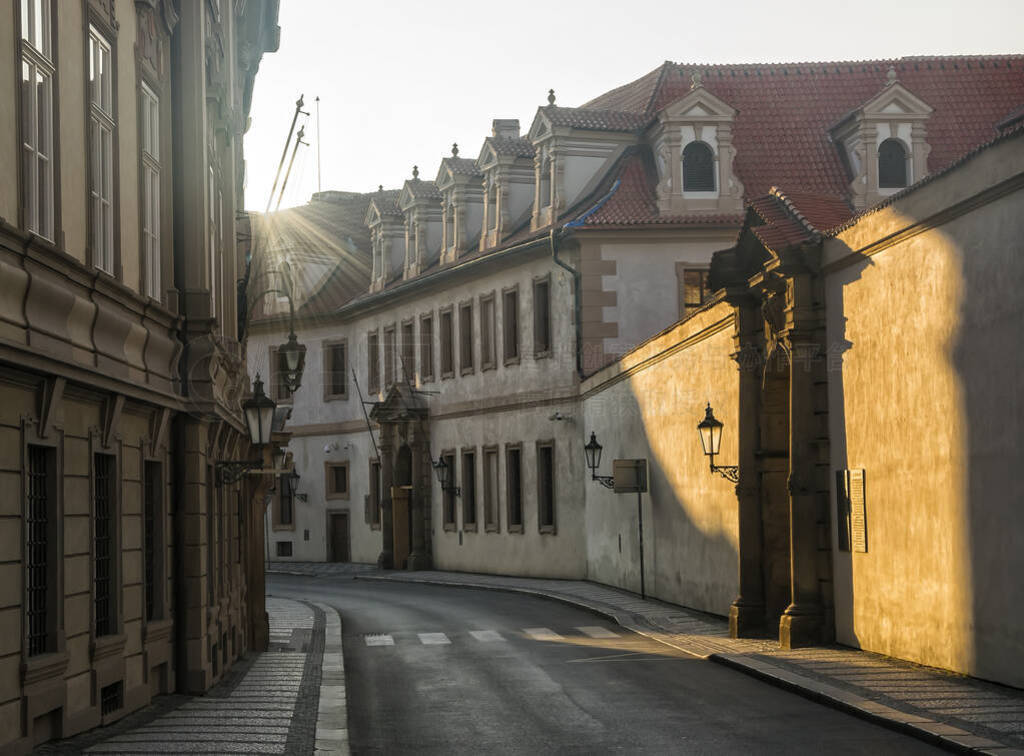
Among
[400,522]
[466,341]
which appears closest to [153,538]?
[466,341]

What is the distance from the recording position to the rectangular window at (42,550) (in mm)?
11320

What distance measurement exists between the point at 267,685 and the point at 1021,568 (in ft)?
26.0

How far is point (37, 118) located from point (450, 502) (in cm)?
3539

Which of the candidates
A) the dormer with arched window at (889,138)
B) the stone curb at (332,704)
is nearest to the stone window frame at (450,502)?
the dormer with arched window at (889,138)

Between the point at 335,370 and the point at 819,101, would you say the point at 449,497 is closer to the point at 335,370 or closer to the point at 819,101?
the point at 335,370

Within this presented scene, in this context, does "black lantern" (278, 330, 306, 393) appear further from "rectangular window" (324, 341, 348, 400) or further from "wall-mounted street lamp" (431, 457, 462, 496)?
"rectangular window" (324, 341, 348, 400)

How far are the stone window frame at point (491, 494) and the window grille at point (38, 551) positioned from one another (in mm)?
31644

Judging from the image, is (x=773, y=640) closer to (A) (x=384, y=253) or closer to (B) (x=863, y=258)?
(B) (x=863, y=258)

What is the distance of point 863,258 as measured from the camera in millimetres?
17875

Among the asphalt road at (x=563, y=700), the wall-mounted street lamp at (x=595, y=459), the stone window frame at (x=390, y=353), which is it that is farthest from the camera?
the stone window frame at (x=390, y=353)

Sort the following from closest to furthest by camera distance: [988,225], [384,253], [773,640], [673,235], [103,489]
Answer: [103,489] → [988,225] → [773,640] → [673,235] → [384,253]

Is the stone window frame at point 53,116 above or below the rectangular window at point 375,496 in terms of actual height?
above

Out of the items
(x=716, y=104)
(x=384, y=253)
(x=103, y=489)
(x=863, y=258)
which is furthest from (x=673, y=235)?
(x=103, y=489)

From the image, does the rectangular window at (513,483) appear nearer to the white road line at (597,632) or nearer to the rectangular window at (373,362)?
the rectangular window at (373,362)
